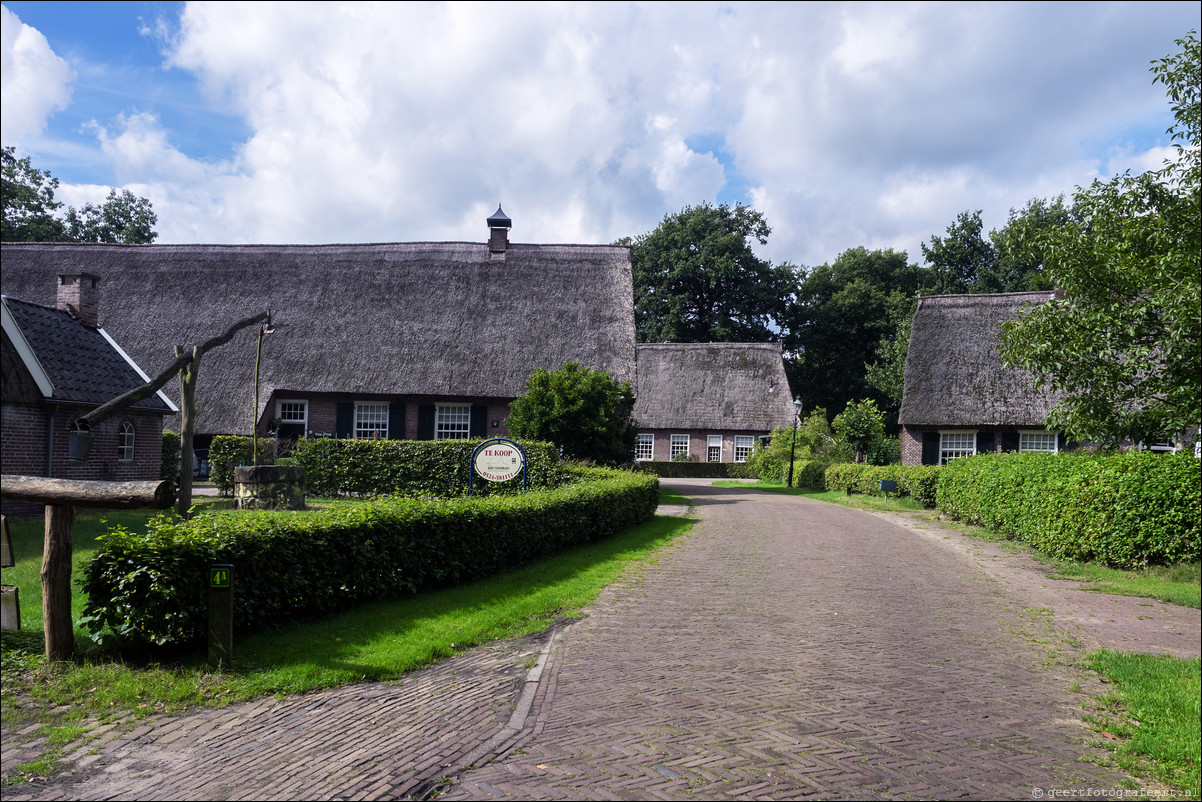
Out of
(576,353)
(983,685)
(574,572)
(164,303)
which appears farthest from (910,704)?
(164,303)

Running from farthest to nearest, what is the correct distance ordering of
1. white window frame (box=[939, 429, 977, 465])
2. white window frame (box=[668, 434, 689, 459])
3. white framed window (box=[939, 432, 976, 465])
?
white window frame (box=[668, 434, 689, 459]) < white window frame (box=[939, 429, 977, 465]) < white framed window (box=[939, 432, 976, 465])

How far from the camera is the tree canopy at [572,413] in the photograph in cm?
2131

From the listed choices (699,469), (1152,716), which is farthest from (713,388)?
(1152,716)

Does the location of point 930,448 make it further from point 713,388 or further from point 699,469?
point 713,388

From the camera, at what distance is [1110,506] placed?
1130cm

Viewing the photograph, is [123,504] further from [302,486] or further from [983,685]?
[302,486]

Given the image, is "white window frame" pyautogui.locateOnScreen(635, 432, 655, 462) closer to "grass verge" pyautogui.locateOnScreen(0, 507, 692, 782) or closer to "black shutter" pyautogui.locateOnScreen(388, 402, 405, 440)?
"black shutter" pyautogui.locateOnScreen(388, 402, 405, 440)

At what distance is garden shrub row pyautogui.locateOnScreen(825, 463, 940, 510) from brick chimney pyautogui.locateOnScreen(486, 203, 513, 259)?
15707 mm

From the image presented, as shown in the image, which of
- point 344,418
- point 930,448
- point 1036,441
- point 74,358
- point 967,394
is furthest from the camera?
point 930,448

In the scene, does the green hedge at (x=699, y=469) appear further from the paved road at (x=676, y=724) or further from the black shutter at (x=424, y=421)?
the paved road at (x=676, y=724)

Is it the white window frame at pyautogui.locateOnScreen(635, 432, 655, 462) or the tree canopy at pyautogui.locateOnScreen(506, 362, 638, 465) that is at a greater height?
the tree canopy at pyautogui.locateOnScreen(506, 362, 638, 465)

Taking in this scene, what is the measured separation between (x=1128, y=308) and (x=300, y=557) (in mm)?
11618

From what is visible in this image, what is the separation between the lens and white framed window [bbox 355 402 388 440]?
27.3 m

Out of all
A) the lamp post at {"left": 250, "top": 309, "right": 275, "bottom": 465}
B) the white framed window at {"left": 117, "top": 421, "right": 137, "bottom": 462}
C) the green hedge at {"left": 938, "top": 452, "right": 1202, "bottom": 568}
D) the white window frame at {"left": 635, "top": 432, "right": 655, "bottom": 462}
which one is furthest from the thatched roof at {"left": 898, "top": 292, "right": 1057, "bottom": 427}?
the white framed window at {"left": 117, "top": 421, "right": 137, "bottom": 462}
